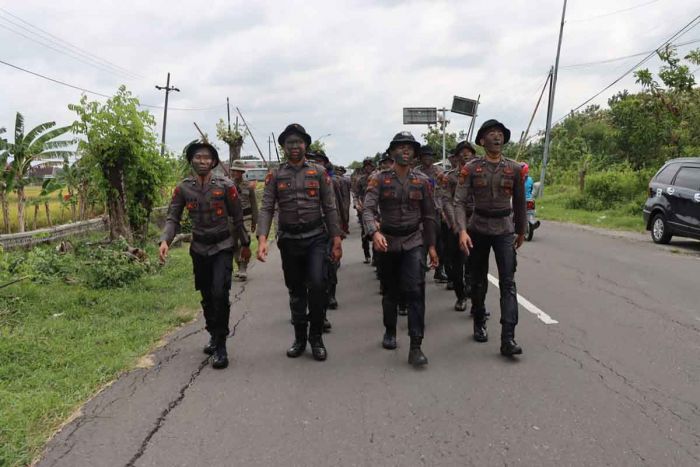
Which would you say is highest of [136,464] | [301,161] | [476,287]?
[301,161]

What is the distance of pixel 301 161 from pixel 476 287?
6.48ft

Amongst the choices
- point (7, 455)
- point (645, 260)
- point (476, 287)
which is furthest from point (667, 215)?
point (7, 455)

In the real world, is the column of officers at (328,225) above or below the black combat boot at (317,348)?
above

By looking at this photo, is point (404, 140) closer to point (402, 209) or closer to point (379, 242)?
point (402, 209)

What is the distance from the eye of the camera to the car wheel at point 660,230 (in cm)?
1174

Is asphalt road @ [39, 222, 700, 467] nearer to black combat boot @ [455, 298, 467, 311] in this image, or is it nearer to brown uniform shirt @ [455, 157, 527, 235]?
black combat boot @ [455, 298, 467, 311]

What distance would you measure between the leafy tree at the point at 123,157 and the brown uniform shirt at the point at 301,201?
5549 millimetres

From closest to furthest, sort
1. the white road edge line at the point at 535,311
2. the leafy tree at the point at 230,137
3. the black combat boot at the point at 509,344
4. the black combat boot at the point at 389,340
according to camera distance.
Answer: the black combat boot at the point at 509,344 → the black combat boot at the point at 389,340 → the white road edge line at the point at 535,311 → the leafy tree at the point at 230,137

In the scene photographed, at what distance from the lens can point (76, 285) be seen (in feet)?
24.0

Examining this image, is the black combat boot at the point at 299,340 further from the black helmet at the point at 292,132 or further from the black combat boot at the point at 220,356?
the black helmet at the point at 292,132

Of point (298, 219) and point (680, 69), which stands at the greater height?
point (680, 69)

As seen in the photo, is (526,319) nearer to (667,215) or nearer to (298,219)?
(298,219)

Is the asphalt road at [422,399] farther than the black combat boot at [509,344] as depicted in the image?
No

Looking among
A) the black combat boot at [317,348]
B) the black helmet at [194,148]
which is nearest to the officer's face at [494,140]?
the black combat boot at [317,348]
